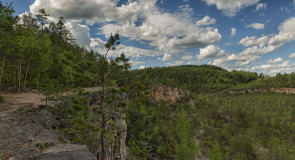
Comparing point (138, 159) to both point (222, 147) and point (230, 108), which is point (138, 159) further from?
point (230, 108)

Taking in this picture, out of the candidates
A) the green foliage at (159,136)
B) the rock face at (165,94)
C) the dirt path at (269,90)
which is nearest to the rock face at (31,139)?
the green foliage at (159,136)

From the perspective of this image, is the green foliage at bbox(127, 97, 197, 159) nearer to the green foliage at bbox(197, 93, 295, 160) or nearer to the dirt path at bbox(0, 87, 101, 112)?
the green foliage at bbox(197, 93, 295, 160)

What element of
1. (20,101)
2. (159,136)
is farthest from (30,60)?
(159,136)

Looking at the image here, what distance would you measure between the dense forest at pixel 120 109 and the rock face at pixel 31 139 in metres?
0.89

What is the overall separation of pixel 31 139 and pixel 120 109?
5965mm

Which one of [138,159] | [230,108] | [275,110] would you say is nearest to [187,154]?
[138,159]

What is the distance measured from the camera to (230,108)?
244ft

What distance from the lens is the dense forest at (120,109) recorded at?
7677 mm

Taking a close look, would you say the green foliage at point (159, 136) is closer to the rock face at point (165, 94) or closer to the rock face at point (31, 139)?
the rock face at point (165, 94)

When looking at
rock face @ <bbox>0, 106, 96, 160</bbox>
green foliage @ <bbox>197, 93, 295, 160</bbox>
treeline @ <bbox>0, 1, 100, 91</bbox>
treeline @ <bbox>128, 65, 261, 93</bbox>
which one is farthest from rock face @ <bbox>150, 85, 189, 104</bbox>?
rock face @ <bbox>0, 106, 96, 160</bbox>

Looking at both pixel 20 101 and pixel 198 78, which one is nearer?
pixel 20 101

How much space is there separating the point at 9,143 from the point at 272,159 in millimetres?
53961

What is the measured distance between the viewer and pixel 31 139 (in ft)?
24.9

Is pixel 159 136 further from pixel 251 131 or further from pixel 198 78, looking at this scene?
pixel 198 78
